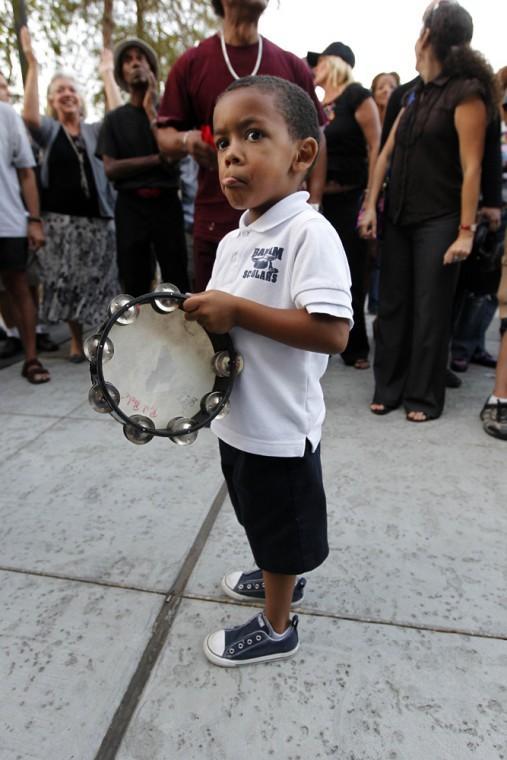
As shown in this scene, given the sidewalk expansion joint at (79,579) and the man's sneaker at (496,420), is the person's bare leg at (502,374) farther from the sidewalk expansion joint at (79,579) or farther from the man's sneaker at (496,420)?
the sidewalk expansion joint at (79,579)

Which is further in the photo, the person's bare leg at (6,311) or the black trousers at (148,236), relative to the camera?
the person's bare leg at (6,311)

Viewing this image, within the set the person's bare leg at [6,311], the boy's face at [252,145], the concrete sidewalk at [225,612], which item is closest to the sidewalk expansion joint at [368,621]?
the concrete sidewalk at [225,612]

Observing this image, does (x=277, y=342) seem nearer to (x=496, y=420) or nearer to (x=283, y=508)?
(x=283, y=508)

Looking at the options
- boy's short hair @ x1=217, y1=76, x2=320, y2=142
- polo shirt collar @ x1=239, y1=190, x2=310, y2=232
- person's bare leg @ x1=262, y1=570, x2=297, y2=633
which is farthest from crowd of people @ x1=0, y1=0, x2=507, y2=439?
person's bare leg @ x1=262, y1=570, x2=297, y2=633

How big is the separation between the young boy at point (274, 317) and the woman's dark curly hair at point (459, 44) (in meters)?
1.78

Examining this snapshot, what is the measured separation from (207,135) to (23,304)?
206 centimetres

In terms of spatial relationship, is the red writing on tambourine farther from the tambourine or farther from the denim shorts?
the denim shorts

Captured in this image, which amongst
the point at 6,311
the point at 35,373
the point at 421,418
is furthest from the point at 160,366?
the point at 6,311

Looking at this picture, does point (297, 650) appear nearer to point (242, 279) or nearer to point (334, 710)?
point (334, 710)

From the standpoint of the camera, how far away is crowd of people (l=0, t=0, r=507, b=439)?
2434 mm

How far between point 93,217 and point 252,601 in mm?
3244

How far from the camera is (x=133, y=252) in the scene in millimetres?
3613

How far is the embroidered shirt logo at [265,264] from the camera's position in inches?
45.8

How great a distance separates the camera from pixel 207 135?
222 cm
